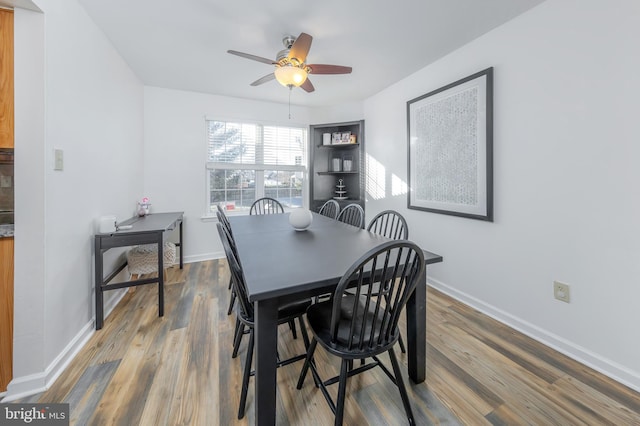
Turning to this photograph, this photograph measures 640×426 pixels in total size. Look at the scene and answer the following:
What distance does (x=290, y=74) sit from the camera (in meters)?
2.01

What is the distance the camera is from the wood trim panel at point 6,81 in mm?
1342

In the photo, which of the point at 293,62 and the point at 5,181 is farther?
the point at 293,62

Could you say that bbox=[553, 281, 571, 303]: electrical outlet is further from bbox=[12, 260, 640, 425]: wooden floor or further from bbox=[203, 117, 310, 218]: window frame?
bbox=[203, 117, 310, 218]: window frame

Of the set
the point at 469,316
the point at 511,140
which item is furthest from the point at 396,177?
the point at 469,316

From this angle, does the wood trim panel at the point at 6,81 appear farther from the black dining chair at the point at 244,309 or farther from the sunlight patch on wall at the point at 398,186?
the sunlight patch on wall at the point at 398,186

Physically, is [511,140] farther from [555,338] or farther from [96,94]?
[96,94]

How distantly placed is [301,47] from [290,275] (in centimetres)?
173

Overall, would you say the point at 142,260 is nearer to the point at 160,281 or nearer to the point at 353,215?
the point at 160,281

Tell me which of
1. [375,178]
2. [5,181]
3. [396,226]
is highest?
[375,178]

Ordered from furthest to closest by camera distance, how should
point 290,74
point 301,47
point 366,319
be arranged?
point 290,74
point 301,47
point 366,319

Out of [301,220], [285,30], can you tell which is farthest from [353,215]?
[285,30]

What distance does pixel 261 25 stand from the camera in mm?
2066

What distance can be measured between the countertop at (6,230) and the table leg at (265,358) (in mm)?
1490

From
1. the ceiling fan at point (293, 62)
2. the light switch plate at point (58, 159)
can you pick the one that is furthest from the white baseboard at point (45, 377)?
the ceiling fan at point (293, 62)
